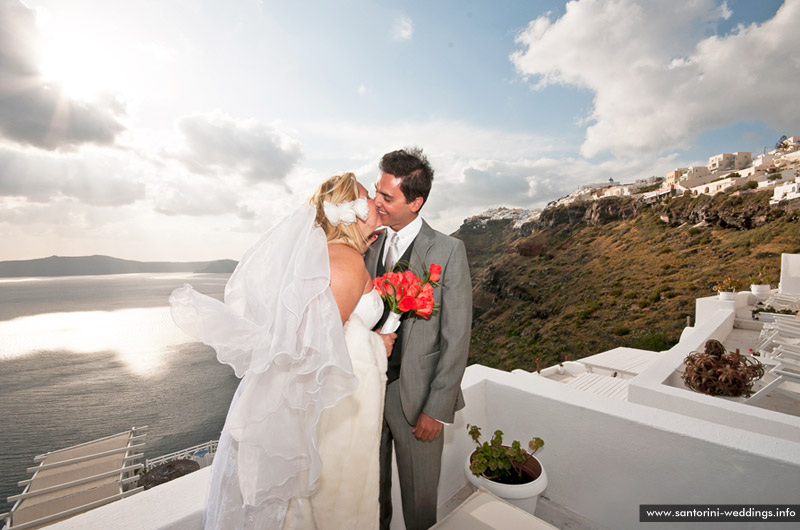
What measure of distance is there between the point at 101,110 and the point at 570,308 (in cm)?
9599

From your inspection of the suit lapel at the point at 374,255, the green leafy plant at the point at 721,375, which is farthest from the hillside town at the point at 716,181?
the suit lapel at the point at 374,255

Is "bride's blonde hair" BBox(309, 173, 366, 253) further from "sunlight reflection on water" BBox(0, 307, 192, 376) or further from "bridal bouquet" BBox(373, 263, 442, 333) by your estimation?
"sunlight reflection on water" BBox(0, 307, 192, 376)

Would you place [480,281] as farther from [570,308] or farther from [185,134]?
[185,134]

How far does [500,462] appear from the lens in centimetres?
176

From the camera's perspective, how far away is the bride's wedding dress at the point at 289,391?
3.01 ft

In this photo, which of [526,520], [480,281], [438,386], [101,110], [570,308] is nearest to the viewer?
[526,520]

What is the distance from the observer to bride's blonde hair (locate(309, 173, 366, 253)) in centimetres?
117

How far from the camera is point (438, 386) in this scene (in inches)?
54.3

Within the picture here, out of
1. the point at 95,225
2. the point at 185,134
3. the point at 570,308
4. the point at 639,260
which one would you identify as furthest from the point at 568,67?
the point at 95,225

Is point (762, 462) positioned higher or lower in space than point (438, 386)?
lower

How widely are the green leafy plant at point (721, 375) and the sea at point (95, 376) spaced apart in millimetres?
39261

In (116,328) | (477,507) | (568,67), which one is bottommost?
(116,328)

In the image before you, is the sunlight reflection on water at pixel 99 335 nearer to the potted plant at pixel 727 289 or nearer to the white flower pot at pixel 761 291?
the potted plant at pixel 727 289

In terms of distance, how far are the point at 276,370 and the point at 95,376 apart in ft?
275
